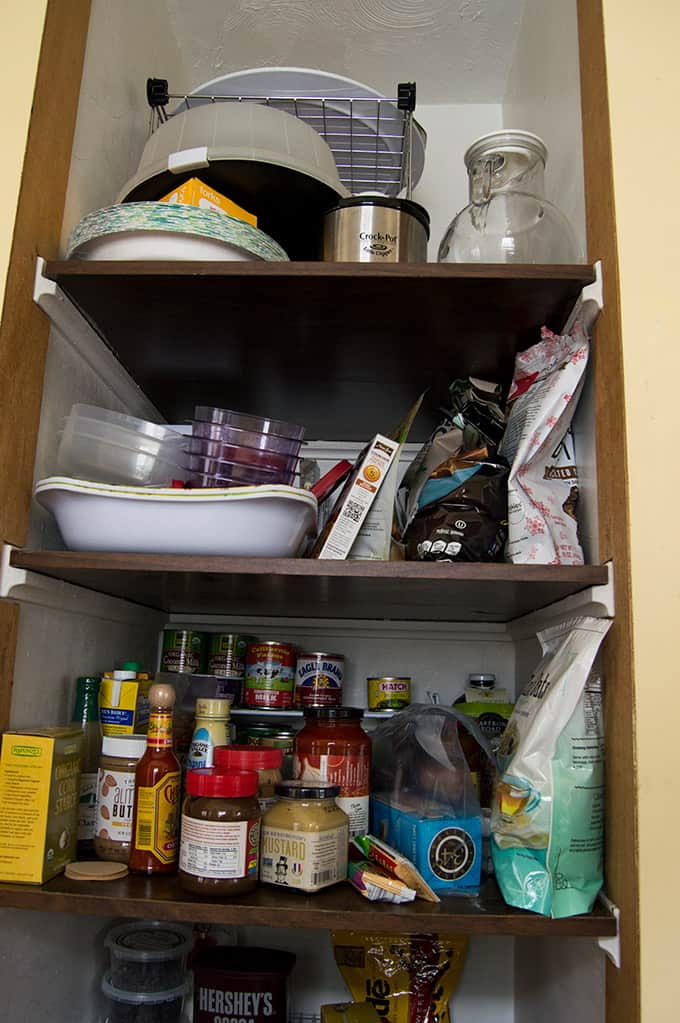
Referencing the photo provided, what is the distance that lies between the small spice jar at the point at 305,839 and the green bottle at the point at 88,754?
0.77 ft

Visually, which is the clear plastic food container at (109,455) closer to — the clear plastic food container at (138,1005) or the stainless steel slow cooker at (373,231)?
the stainless steel slow cooker at (373,231)

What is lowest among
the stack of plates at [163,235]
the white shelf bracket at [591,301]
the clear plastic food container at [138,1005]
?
the clear plastic food container at [138,1005]

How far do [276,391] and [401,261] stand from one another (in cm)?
32

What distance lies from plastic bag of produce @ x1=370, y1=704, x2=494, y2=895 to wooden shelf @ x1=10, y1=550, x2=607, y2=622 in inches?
6.8

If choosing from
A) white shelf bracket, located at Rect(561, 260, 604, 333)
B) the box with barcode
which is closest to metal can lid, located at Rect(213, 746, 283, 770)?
the box with barcode

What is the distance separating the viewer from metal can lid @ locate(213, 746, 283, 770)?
89 centimetres

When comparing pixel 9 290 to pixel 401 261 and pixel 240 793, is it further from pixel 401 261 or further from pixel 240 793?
pixel 240 793

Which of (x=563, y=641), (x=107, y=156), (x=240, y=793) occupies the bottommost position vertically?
(x=240, y=793)

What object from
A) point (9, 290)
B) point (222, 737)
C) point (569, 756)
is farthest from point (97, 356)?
point (569, 756)

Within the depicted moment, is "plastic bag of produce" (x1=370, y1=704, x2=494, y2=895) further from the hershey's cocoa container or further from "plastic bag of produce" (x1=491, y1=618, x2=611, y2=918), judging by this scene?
the hershey's cocoa container

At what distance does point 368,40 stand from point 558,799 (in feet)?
4.42

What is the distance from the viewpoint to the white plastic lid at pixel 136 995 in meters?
1.09

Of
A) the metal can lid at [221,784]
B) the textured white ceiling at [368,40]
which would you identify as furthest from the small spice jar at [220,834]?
the textured white ceiling at [368,40]

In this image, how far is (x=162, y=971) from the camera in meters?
1.13
